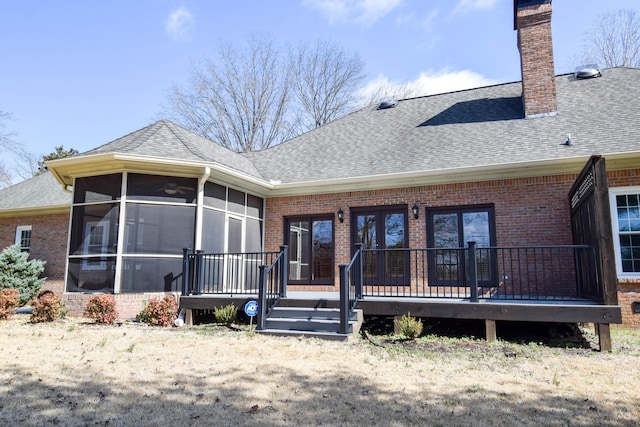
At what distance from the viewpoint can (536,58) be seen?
34.7 feet

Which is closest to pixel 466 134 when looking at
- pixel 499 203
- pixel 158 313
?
pixel 499 203

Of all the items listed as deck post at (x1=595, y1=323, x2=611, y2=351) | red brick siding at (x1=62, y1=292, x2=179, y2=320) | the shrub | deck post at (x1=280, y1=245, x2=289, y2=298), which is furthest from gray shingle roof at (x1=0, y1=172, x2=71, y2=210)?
deck post at (x1=595, y1=323, x2=611, y2=351)

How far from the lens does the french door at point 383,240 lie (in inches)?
377

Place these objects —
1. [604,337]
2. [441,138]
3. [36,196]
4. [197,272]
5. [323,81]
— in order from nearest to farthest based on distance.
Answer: [604,337] < [197,272] < [441,138] < [36,196] < [323,81]

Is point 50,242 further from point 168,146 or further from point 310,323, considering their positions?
point 310,323

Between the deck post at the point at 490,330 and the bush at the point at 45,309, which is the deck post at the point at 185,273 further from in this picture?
the deck post at the point at 490,330

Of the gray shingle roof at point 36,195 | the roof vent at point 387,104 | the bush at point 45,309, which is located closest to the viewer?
the bush at point 45,309

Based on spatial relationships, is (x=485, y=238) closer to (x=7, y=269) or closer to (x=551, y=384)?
(x=551, y=384)

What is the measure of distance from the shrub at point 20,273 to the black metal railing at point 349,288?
32.5ft

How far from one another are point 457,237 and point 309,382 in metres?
5.84

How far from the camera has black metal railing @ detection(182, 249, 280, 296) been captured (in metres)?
8.57

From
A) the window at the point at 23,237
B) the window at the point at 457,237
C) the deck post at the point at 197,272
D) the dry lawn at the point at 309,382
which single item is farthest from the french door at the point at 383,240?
the window at the point at 23,237

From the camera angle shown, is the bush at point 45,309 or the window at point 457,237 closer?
the bush at point 45,309

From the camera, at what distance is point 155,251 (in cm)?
877
